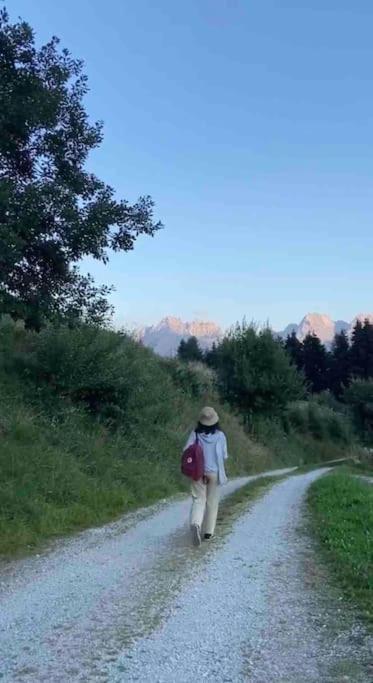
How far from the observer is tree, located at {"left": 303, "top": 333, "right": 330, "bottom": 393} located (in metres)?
91.9

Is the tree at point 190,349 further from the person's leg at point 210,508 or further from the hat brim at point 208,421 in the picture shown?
the person's leg at point 210,508

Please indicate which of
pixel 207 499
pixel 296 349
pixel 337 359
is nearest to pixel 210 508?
pixel 207 499

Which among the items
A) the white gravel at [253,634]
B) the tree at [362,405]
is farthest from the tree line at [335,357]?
the white gravel at [253,634]

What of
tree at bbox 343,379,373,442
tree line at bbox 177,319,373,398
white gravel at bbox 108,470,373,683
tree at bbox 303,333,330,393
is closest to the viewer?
white gravel at bbox 108,470,373,683

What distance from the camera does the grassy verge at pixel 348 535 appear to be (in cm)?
659

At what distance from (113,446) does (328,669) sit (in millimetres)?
12643

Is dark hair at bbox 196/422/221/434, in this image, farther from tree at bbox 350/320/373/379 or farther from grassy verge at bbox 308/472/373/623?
tree at bbox 350/320/373/379

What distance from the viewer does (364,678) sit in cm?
420

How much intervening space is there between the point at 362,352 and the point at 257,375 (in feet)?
162

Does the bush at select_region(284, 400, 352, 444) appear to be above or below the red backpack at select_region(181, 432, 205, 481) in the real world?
above

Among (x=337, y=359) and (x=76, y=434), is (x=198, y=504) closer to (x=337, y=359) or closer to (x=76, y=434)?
(x=76, y=434)

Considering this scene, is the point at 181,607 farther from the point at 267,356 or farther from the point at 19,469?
the point at 267,356

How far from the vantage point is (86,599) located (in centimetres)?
622

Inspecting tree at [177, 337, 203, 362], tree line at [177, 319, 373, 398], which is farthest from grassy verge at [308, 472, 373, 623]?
tree line at [177, 319, 373, 398]
